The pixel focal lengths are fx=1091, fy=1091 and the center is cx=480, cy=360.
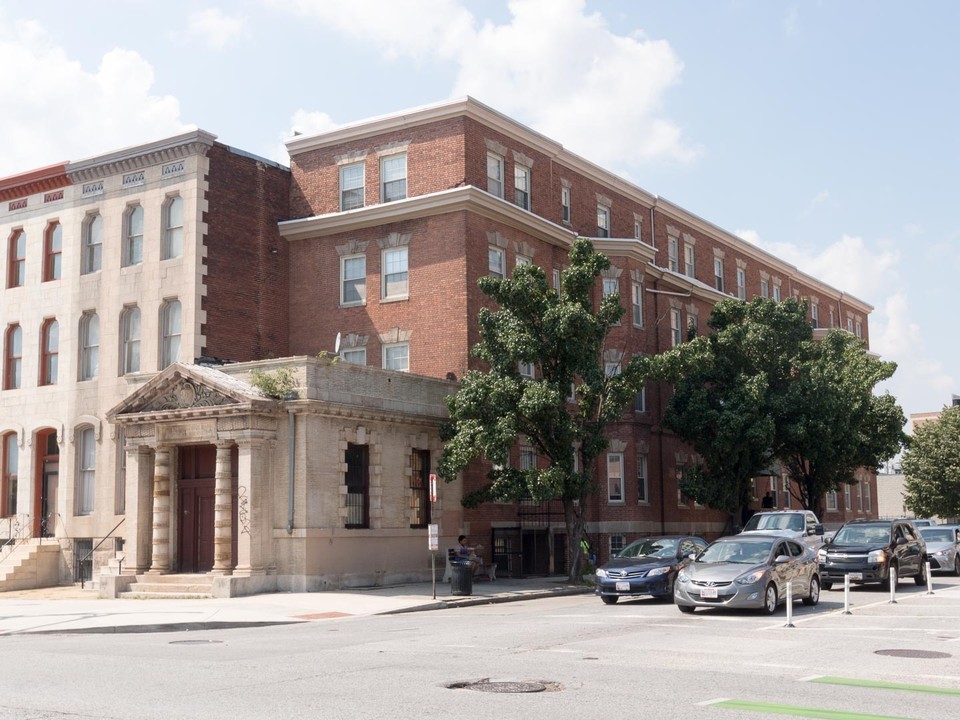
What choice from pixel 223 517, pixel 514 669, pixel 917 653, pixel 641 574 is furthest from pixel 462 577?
pixel 514 669

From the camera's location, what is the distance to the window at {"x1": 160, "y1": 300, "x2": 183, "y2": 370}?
117 feet

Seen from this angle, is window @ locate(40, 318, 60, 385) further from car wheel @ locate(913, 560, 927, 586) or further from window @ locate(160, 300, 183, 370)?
car wheel @ locate(913, 560, 927, 586)

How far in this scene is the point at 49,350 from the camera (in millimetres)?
39094

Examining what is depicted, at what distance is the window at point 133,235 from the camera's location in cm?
3712

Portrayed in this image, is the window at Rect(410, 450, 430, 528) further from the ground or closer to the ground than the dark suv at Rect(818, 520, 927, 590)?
further from the ground

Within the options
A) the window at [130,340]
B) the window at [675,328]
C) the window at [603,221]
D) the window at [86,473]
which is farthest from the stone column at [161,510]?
the window at [675,328]

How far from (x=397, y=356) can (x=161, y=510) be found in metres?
9.32

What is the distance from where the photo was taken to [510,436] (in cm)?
2923

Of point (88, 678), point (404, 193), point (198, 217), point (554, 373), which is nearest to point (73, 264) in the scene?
point (198, 217)

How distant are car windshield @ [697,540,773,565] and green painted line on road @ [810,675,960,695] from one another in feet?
29.5

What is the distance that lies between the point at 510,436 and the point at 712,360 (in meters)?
10.9

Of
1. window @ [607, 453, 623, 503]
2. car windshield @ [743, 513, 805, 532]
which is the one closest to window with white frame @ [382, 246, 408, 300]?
window @ [607, 453, 623, 503]

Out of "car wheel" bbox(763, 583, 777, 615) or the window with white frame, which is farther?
the window with white frame

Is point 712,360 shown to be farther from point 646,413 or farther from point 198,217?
point 198,217
